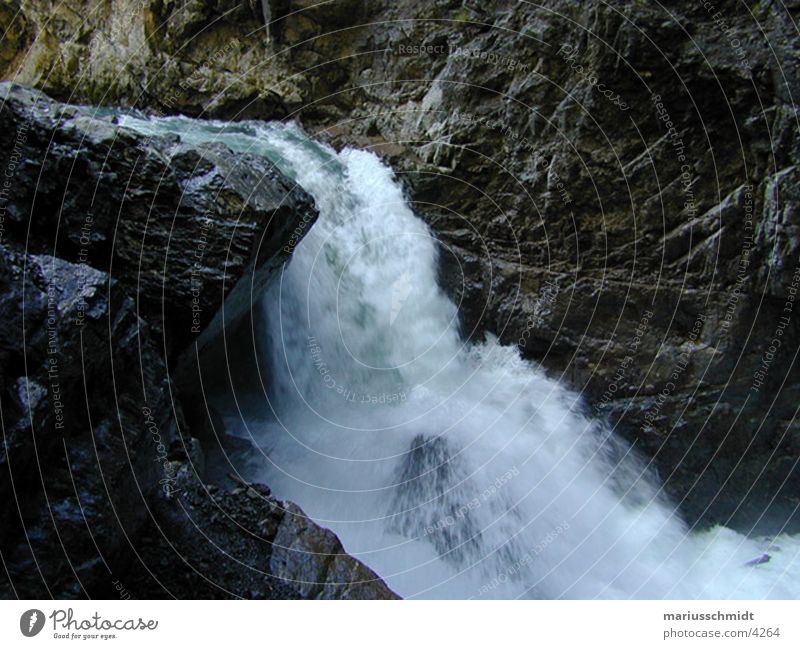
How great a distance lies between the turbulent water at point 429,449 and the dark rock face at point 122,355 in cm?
81

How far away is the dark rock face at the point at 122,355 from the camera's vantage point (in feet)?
8.40

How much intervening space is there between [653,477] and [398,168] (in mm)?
4521

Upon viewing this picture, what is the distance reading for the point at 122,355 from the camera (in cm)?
314

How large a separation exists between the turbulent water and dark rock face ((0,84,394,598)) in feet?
2.67

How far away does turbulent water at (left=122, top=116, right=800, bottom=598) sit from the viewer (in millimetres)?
4375

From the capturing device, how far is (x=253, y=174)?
4266 mm

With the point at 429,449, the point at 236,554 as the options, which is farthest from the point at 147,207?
the point at 429,449

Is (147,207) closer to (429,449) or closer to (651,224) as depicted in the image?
(429,449)

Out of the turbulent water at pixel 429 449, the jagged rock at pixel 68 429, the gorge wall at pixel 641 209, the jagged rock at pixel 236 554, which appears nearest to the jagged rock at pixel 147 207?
the jagged rock at pixel 68 429

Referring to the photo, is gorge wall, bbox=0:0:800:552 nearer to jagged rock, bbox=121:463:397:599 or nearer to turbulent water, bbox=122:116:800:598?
turbulent water, bbox=122:116:800:598

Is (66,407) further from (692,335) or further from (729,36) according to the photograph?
(729,36)

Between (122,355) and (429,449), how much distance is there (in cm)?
275

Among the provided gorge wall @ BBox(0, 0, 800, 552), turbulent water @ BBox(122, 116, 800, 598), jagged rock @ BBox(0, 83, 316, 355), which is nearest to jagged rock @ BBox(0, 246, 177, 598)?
jagged rock @ BBox(0, 83, 316, 355)

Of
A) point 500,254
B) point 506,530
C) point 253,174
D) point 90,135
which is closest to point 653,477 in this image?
point 506,530
